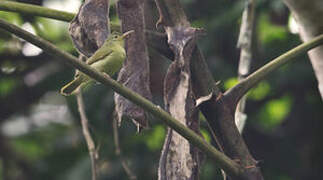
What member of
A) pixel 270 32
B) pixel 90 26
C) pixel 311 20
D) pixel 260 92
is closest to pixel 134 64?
pixel 90 26

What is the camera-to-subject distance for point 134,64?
187 centimetres

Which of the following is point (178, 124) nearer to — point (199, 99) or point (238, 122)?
point (199, 99)

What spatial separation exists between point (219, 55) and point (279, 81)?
1.34ft

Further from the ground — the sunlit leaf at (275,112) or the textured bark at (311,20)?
the textured bark at (311,20)

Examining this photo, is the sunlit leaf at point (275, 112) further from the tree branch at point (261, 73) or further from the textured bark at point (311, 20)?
the tree branch at point (261, 73)

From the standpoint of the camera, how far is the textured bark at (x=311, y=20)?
197 cm

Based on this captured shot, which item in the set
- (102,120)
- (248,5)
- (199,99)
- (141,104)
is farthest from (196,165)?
(102,120)

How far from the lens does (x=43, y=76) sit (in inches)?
170

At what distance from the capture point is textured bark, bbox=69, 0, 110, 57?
6.10 ft

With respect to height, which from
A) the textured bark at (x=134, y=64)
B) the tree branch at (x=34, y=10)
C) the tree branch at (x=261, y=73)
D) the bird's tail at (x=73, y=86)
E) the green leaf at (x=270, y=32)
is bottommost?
the green leaf at (x=270, y=32)

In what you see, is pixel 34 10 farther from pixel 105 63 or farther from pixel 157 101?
pixel 157 101

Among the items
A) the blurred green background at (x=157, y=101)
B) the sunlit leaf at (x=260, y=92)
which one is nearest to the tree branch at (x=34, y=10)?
the blurred green background at (x=157, y=101)

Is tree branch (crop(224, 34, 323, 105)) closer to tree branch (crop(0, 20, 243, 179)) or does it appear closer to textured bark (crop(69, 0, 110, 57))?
tree branch (crop(0, 20, 243, 179))

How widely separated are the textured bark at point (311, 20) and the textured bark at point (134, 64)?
1.55ft
